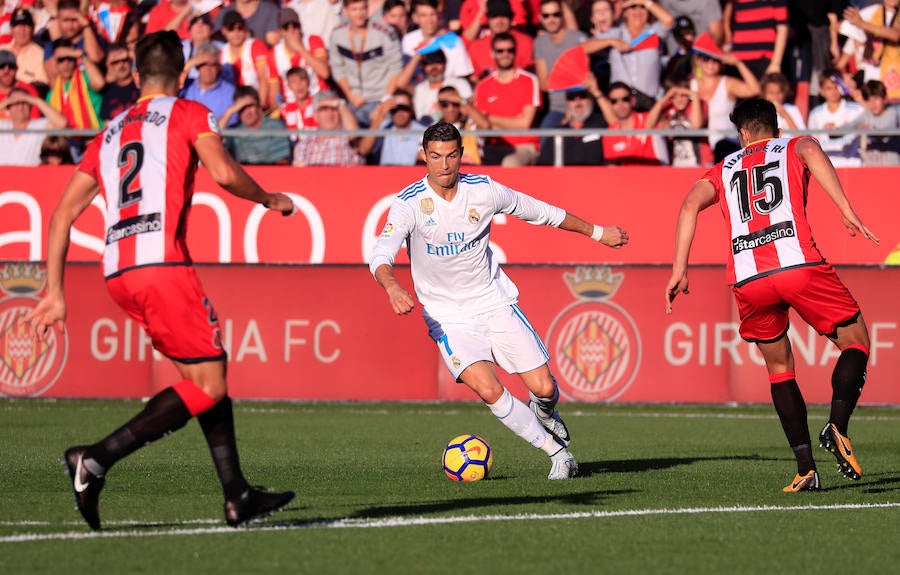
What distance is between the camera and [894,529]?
7152 mm

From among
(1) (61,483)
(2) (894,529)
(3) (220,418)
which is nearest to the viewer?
(3) (220,418)

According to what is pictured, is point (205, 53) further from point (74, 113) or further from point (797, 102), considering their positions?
point (797, 102)

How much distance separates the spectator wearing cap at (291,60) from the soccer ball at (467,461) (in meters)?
9.35

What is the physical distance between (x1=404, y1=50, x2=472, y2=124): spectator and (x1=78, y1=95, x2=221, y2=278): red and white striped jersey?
10.5 m

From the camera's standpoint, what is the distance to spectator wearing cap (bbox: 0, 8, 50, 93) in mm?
18641

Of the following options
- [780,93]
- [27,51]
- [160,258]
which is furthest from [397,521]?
[27,51]

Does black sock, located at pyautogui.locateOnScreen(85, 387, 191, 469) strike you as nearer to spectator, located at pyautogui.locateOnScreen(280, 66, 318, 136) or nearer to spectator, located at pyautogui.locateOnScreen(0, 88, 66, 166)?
spectator, located at pyautogui.locateOnScreen(280, 66, 318, 136)

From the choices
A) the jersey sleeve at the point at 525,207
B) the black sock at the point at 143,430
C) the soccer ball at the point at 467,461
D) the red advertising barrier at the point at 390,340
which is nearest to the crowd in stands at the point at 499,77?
the red advertising barrier at the point at 390,340

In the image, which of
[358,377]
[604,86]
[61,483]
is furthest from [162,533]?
[604,86]

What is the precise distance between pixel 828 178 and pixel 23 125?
38.5 ft

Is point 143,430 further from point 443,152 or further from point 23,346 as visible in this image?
point 23,346

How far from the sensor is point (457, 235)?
9.25 meters

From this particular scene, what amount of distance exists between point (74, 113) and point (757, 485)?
11.7 meters

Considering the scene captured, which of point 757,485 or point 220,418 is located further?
point 757,485
